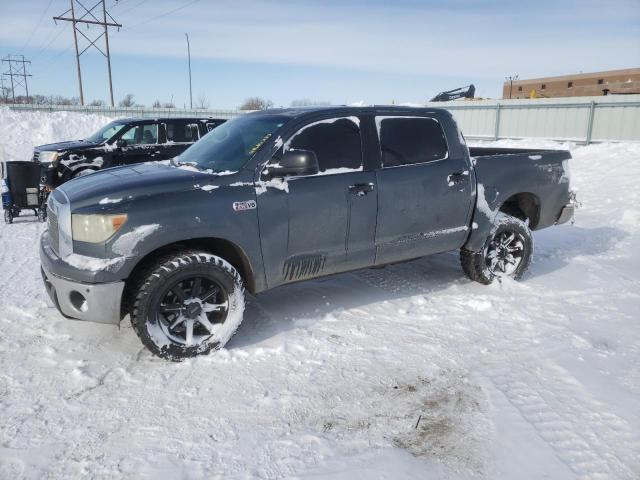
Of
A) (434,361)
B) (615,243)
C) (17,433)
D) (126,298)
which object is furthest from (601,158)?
(17,433)

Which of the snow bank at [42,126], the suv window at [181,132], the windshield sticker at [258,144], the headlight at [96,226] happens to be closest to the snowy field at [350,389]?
the headlight at [96,226]

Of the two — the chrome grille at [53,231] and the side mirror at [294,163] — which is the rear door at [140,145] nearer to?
the chrome grille at [53,231]

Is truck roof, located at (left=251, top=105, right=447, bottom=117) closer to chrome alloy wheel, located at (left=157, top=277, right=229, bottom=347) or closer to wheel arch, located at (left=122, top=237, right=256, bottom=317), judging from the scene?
wheel arch, located at (left=122, top=237, right=256, bottom=317)

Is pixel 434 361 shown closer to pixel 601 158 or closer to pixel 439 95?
pixel 601 158

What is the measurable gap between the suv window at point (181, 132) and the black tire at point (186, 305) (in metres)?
7.23

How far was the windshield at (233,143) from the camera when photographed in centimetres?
403

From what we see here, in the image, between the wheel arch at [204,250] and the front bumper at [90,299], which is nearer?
the front bumper at [90,299]

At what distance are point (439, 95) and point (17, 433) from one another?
29049mm

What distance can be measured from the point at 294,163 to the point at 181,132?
24.0ft

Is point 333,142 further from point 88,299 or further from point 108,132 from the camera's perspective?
point 108,132

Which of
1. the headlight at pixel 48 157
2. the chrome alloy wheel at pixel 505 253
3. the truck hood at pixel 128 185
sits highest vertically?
the truck hood at pixel 128 185

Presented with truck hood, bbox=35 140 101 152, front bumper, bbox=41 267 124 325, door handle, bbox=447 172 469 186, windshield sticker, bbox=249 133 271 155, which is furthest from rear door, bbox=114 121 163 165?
door handle, bbox=447 172 469 186

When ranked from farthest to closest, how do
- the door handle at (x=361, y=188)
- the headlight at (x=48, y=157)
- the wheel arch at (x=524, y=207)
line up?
the headlight at (x=48, y=157) → the wheel arch at (x=524, y=207) → the door handle at (x=361, y=188)

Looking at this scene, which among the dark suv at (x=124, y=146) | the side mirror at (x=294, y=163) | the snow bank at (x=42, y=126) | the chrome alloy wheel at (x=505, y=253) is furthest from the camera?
the snow bank at (x=42, y=126)
